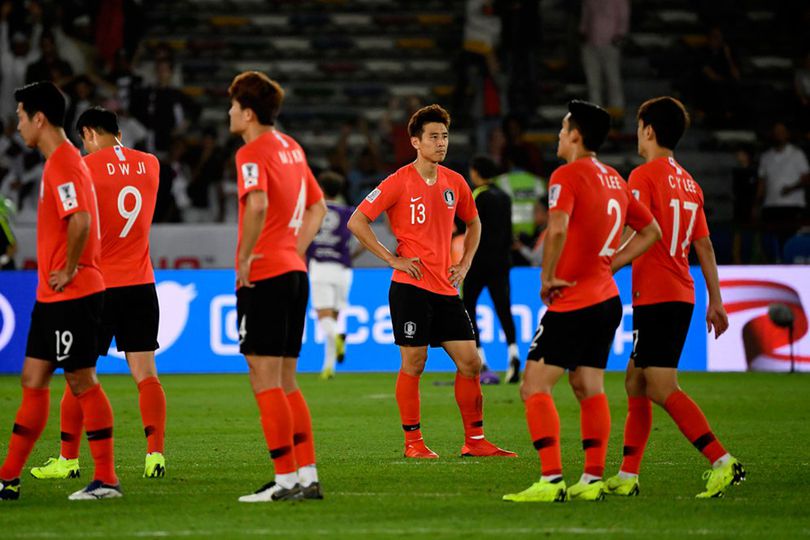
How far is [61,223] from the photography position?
26.0ft

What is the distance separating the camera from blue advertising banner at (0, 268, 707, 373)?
58.6 ft

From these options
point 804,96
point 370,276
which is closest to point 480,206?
point 370,276

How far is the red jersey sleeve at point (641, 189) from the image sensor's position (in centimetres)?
823

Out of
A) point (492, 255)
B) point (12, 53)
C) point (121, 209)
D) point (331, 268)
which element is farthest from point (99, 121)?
point (12, 53)

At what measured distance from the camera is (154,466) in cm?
915

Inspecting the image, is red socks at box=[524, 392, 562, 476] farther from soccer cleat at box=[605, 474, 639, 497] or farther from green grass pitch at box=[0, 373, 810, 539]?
soccer cleat at box=[605, 474, 639, 497]

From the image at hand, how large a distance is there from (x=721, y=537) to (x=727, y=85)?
18.5 meters

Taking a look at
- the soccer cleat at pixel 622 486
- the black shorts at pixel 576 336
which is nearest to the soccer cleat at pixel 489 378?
the soccer cleat at pixel 622 486

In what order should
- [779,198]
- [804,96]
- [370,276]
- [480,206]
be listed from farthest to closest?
[804,96], [779,198], [370,276], [480,206]

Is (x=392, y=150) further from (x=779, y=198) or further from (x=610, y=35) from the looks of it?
(x=779, y=198)

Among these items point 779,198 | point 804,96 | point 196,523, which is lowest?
point 196,523

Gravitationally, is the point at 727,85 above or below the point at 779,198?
above

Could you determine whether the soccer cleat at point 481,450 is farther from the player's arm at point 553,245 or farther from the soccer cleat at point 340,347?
the soccer cleat at point 340,347

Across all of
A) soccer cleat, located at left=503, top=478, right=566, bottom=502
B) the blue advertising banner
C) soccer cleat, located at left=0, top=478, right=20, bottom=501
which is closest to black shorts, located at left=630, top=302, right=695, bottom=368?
soccer cleat, located at left=503, top=478, right=566, bottom=502
